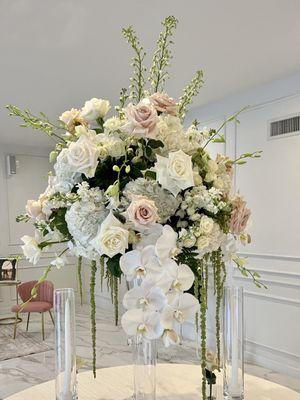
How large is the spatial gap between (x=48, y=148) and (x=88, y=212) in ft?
18.7

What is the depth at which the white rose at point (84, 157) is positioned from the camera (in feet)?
3.14

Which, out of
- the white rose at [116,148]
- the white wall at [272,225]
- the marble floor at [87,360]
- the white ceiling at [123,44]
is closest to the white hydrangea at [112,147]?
the white rose at [116,148]

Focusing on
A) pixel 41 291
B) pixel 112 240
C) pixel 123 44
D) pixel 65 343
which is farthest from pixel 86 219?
pixel 41 291

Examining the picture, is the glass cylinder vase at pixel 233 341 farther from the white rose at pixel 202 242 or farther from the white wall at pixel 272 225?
the white wall at pixel 272 225

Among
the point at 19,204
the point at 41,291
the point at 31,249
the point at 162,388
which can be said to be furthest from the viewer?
the point at 19,204

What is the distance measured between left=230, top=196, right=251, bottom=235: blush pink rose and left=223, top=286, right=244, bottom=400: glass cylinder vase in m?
0.17

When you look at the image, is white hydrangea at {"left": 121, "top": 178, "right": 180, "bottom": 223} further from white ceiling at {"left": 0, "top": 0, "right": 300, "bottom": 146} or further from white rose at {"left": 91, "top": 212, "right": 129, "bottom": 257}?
white ceiling at {"left": 0, "top": 0, "right": 300, "bottom": 146}

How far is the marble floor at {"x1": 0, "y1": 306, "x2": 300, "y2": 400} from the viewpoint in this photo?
3180 millimetres

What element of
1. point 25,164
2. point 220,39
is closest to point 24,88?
point 220,39

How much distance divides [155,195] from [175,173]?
0.34ft

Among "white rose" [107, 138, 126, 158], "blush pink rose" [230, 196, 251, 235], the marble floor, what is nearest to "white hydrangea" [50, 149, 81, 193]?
"white rose" [107, 138, 126, 158]

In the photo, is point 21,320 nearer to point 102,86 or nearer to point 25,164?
point 25,164

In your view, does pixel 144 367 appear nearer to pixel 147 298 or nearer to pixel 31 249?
pixel 147 298

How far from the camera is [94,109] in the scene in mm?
1055
